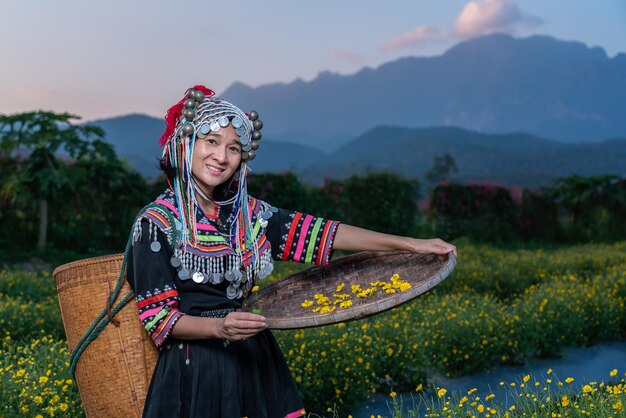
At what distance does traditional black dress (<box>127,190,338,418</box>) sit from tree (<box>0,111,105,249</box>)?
27.8 feet

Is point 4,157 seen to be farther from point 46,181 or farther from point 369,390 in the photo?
point 369,390

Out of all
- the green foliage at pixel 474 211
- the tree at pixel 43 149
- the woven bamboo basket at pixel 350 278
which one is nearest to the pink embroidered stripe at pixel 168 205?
the woven bamboo basket at pixel 350 278

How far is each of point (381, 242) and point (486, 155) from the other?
103 meters

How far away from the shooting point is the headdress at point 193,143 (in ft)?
8.35

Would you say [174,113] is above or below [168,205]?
above

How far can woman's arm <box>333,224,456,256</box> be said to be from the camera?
274 centimetres

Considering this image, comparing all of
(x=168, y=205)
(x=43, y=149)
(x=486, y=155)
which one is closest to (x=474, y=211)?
(x=43, y=149)

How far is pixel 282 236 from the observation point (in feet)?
9.27

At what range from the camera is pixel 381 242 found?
2.78m

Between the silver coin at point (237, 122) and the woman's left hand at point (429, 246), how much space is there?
2.60 ft

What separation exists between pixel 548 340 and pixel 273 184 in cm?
780

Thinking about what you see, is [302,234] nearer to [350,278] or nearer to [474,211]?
[350,278]

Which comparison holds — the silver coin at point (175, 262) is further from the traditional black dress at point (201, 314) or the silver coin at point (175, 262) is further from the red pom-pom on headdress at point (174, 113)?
the red pom-pom on headdress at point (174, 113)

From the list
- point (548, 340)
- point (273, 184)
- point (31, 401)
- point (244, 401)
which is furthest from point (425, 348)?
point (273, 184)
